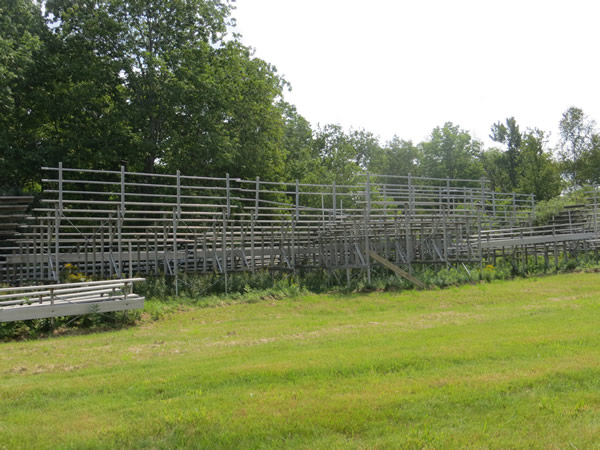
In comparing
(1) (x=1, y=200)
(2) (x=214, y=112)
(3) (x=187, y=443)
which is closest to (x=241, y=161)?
(2) (x=214, y=112)

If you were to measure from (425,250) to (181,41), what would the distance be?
17.5 m

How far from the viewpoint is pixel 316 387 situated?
7.32m

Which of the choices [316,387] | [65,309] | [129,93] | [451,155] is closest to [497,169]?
[451,155]

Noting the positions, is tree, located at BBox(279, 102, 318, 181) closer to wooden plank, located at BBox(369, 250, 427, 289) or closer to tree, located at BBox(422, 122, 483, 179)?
wooden plank, located at BBox(369, 250, 427, 289)

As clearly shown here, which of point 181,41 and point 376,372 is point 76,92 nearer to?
point 181,41

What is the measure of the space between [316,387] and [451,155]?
233ft

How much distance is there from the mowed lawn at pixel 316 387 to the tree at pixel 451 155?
2470 inches

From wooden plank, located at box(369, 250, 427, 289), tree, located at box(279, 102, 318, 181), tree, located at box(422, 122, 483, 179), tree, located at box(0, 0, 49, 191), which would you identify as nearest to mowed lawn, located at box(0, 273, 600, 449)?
wooden plank, located at box(369, 250, 427, 289)

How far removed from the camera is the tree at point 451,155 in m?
74.1

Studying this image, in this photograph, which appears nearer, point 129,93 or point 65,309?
point 65,309

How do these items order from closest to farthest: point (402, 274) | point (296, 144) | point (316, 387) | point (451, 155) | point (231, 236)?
point (316, 387), point (402, 274), point (231, 236), point (296, 144), point (451, 155)

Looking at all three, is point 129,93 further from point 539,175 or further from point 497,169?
point 497,169

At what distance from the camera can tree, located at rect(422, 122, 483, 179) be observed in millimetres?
74125

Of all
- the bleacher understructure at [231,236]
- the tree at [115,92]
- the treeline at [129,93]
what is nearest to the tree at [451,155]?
the bleacher understructure at [231,236]
